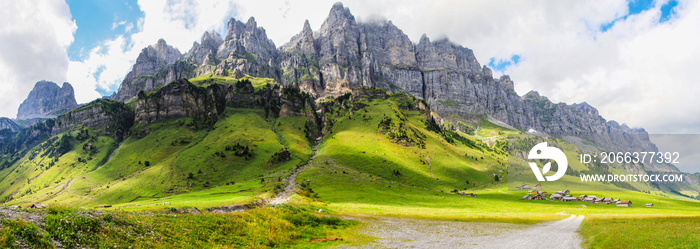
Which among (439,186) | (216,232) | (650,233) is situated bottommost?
(439,186)

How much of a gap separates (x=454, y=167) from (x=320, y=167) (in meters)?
85.6

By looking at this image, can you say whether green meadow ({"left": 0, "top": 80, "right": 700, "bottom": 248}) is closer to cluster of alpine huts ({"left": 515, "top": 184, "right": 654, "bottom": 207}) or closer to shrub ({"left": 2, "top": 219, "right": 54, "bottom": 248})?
cluster of alpine huts ({"left": 515, "top": 184, "right": 654, "bottom": 207})

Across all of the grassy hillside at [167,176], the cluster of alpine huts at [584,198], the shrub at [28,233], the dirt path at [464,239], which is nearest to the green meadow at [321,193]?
the grassy hillside at [167,176]

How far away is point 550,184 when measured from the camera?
14175cm

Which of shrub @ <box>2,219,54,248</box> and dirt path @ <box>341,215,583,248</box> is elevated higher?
shrub @ <box>2,219,54,248</box>

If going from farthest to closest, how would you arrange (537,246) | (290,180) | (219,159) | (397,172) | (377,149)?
(377,149), (219,159), (397,172), (290,180), (537,246)

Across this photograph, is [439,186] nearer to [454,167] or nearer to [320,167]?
[454,167]

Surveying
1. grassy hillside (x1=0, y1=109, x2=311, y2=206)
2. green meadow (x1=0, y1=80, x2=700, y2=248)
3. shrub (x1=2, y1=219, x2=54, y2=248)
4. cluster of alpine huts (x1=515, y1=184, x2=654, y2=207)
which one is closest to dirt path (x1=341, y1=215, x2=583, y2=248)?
green meadow (x1=0, y1=80, x2=700, y2=248)

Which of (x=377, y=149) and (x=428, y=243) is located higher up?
(x=377, y=149)

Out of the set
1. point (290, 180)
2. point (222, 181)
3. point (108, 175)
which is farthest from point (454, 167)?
point (108, 175)

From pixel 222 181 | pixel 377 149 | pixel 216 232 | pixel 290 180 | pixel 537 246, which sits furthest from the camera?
pixel 377 149

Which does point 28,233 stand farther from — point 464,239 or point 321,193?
point 321,193

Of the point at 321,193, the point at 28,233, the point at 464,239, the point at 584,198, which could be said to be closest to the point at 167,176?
the point at 321,193

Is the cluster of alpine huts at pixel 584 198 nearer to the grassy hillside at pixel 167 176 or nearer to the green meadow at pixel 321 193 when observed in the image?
the green meadow at pixel 321 193
